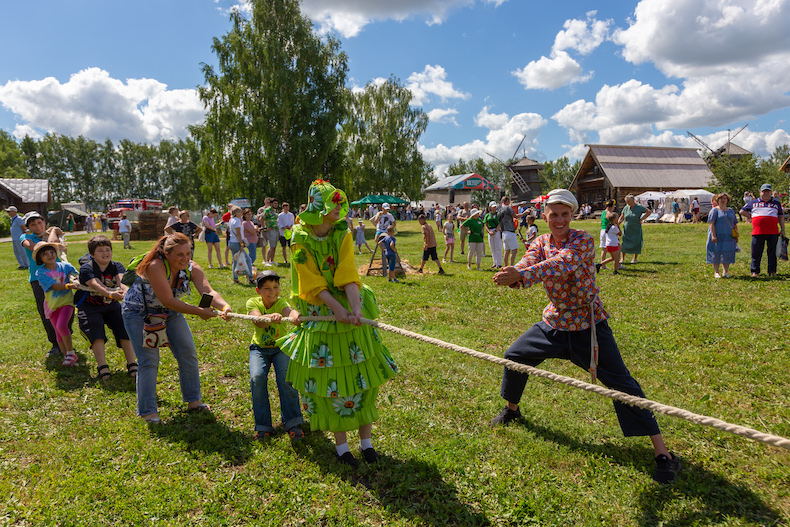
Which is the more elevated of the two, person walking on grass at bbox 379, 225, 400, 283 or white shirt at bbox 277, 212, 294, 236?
white shirt at bbox 277, 212, 294, 236

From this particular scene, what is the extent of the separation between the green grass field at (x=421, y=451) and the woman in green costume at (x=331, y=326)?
0.55 metres

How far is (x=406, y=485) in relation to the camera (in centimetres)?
348

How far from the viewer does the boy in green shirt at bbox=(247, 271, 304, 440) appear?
13.7 ft

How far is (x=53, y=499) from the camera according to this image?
3.42 m

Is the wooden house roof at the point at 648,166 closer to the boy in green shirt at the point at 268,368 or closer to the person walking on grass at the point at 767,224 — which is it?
the person walking on grass at the point at 767,224

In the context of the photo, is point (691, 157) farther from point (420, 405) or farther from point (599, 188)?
point (420, 405)

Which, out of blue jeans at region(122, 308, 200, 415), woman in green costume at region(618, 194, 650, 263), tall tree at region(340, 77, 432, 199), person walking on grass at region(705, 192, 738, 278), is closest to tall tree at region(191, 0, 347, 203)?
tall tree at region(340, 77, 432, 199)

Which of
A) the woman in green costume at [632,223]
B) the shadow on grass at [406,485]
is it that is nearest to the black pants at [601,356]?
the shadow on grass at [406,485]

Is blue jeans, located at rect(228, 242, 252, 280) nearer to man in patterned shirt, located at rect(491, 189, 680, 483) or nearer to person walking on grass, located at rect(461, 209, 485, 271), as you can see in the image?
person walking on grass, located at rect(461, 209, 485, 271)

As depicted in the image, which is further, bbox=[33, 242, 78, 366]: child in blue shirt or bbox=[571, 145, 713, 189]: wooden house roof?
bbox=[571, 145, 713, 189]: wooden house roof

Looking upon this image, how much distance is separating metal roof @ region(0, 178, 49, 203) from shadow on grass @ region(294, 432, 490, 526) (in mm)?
58116

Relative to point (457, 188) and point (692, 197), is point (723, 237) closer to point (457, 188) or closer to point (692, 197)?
point (692, 197)

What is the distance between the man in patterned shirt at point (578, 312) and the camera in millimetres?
3389

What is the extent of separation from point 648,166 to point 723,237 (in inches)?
1622
